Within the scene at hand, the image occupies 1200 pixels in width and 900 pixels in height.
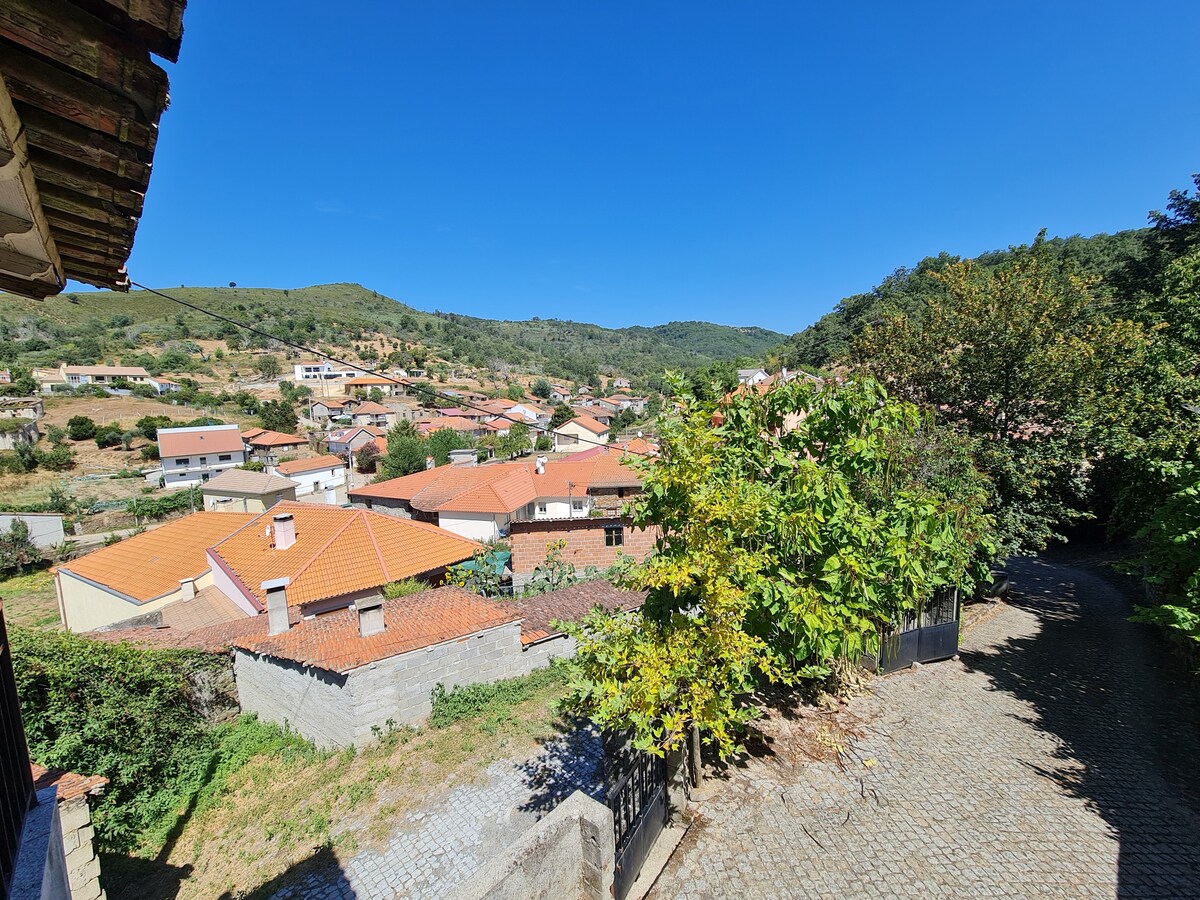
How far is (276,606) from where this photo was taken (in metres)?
10.5

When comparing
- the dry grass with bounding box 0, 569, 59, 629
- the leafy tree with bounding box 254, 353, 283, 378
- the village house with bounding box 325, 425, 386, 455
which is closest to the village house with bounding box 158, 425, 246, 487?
the village house with bounding box 325, 425, 386, 455

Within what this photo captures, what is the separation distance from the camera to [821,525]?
5.71 meters

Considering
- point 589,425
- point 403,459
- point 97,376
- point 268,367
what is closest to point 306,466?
point 403,459

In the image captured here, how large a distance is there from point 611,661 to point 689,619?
0.88 meters

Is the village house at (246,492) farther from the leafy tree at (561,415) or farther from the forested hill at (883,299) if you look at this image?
the forested hill at (883,299)

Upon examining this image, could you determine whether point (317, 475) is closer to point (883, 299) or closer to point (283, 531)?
point (283, 531)

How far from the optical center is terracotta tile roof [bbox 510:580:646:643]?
10.9m

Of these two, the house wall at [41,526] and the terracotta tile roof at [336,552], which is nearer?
the terracotta tile roof at [336,552]

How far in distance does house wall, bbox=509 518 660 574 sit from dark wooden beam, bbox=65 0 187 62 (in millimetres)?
16788

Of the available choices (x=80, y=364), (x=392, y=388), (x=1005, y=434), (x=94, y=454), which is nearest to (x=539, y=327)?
(x=392, y=388)

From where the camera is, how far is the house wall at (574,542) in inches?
702

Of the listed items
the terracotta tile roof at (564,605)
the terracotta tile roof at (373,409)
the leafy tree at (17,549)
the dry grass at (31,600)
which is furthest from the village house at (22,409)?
the terracotta tile roof at (564,605)

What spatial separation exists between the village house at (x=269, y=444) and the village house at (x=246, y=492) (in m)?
21.0

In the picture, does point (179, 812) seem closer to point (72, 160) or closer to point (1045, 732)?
point (72, 160)
